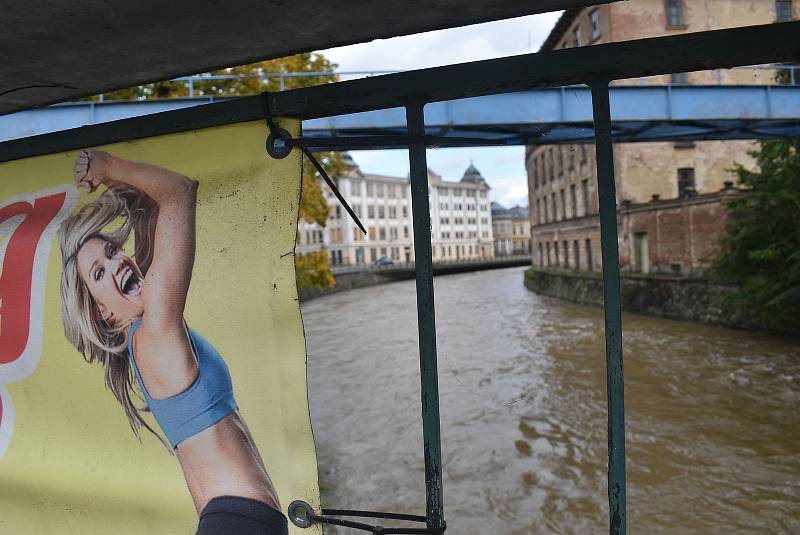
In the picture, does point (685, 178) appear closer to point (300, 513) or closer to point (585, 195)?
point (585, 195)

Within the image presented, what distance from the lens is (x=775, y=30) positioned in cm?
139

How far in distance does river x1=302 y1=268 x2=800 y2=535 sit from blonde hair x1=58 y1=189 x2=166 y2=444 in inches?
254

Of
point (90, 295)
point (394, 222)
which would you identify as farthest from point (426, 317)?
point (394, 222)

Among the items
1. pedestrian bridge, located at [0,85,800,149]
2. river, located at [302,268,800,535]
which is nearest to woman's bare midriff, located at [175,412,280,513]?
river, located at [302,268,800,535]

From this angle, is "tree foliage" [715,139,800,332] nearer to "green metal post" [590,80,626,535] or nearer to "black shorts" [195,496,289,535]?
"green metal post" [590,80,626,535]

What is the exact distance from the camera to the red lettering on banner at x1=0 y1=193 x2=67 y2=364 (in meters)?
1.93

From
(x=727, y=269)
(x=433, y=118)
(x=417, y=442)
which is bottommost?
(x=417, y=442)

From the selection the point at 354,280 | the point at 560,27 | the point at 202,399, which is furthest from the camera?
the point at 354,280

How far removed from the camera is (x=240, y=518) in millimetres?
1656

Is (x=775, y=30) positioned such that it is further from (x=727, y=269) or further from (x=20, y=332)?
(x=727, y=269)

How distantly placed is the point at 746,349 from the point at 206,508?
1731 centimetres

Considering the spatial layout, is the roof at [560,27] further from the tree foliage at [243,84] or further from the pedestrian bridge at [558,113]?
the pedestrian bridge at [558,113]

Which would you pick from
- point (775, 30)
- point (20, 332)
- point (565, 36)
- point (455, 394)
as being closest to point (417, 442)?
point (455, 394)

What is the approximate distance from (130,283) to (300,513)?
2.67 feet
